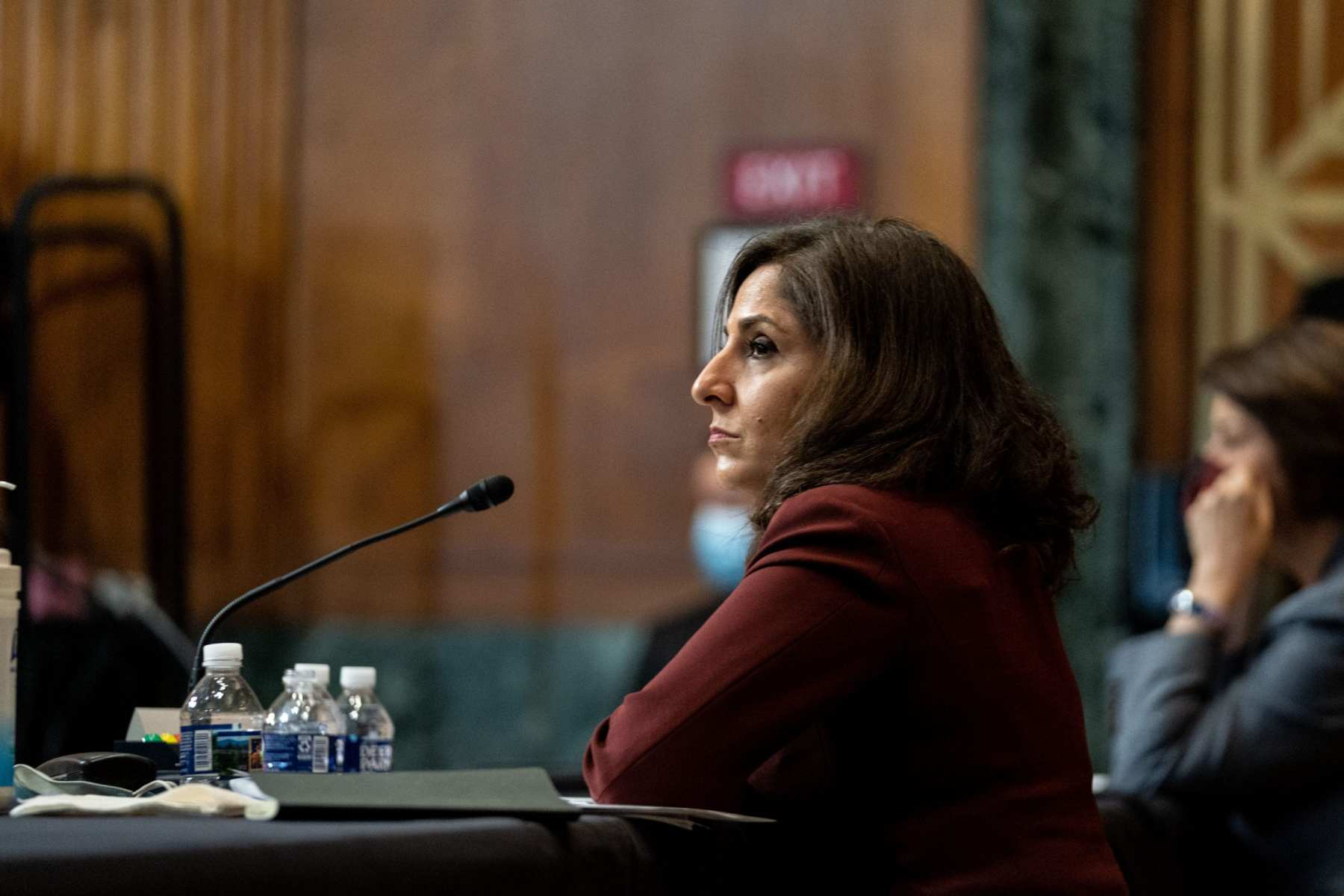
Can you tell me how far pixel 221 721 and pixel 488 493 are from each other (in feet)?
1.14

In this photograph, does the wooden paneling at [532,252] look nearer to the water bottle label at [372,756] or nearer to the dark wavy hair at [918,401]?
the water bottle label at [372,756]

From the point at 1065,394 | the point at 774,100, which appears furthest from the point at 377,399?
the point at 1065,394

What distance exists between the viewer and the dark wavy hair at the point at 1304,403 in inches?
110

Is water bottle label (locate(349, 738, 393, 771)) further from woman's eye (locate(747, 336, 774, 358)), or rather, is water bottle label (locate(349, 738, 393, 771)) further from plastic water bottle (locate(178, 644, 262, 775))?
woman's eye (locate(747, 336, 774, 358))

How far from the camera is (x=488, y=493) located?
70.5 inches

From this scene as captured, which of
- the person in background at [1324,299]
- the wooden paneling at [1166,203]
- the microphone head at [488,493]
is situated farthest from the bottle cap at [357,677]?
the person in background at [1324,299]

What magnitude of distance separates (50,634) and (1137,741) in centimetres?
226

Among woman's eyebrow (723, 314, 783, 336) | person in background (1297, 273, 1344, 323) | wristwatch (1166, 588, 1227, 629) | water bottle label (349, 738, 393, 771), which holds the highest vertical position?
woman's eyebrow (723, 314, 783, 336)

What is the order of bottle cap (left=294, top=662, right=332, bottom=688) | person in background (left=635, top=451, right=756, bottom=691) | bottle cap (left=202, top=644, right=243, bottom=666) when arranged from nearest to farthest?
bottle cap (left=202, top=644, right=243, bottom=666) → bottle cap (left=294, top=662, right=332, bottom=688) → person in background (left=635, top=451, right=756, bottom=691)

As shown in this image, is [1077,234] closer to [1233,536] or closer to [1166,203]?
[1166,203]

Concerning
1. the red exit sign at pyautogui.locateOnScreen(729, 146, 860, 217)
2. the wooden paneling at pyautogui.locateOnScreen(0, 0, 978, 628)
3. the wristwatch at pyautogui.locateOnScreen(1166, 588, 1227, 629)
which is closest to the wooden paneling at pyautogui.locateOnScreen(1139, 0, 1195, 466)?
the wooden paneling at pyautogui.locateOnScreen(0, 0, 978, 628)

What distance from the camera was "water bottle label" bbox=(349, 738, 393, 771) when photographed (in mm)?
1957

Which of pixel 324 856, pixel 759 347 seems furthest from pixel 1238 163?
pixel 324 856

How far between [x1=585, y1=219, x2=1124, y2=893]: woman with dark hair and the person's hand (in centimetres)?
132
